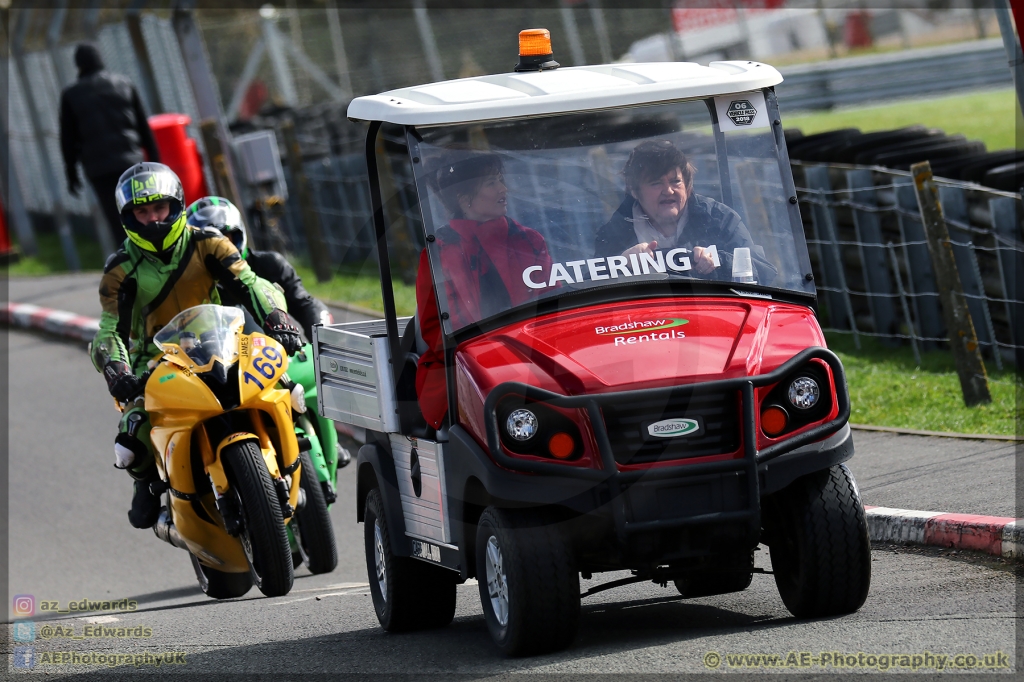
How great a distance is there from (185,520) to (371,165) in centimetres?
236

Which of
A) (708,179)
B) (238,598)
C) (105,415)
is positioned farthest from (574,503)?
(105,415)

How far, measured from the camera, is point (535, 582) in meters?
5.27

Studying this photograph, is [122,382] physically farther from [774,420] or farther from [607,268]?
[774,420]

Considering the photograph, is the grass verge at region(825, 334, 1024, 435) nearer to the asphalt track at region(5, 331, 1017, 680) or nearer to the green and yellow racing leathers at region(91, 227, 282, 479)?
the asphalt track at region(5, 331, 1017, 680)

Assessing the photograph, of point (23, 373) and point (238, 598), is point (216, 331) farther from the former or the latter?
point (23, 373)

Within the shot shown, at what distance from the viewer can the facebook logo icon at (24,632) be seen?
23.5 feet

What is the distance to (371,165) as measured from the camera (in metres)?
6.09

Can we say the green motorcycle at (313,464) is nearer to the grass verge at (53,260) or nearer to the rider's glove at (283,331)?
the rider's glove at (283,331)

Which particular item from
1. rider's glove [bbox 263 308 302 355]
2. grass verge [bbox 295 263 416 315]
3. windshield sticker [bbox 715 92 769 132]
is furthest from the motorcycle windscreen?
windshield sticker [bbox 715 92 769 132]

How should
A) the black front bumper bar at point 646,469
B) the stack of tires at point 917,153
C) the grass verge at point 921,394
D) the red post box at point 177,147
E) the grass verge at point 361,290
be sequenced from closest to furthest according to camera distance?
the black front bumper bar at point 646,469 < the grass verge at point 361,290 < the grass verge at point 921,394 < the stack of tires at point 917,153 < the red post box at point 177,147

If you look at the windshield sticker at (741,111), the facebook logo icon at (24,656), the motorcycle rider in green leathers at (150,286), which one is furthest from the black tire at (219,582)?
the windshield sticker at (741,111)

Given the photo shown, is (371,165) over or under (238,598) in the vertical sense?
over

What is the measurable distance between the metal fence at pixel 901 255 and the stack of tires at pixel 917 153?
0.22m

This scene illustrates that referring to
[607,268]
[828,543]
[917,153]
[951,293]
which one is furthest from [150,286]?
[917,153]
